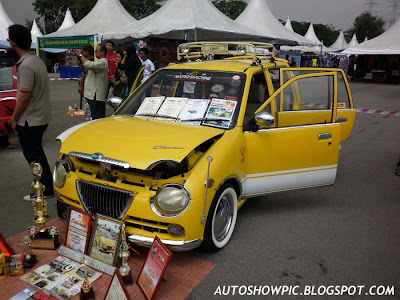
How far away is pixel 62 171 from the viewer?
11.3 ft

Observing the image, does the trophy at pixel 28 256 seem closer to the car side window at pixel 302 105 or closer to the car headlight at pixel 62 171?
the car headlight at pixel 62 171

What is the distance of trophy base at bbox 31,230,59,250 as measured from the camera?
11.2 feet

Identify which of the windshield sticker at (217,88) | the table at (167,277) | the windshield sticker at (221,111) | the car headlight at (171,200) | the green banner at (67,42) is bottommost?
the table at (167,277)

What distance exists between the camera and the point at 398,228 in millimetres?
4098

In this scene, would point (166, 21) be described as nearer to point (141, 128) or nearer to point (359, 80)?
point (141, 128)

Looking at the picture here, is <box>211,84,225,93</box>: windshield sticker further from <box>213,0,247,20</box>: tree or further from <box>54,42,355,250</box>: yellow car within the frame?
<box>213,0,247,20</box>: tree

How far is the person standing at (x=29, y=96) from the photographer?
4047 millimetres

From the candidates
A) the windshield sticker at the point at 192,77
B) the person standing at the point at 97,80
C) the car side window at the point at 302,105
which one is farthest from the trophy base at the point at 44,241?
the person standing at the point at 97,80

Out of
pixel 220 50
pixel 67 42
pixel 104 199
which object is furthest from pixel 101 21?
pixel 104 199

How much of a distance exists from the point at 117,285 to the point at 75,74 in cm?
2422

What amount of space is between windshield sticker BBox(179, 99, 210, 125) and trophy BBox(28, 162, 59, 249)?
1.57 metres

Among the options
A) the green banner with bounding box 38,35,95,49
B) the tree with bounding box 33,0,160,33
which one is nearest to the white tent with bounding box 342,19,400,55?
the green banner with bounding box 38,35,95,49

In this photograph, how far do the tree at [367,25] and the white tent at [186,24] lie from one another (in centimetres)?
10180

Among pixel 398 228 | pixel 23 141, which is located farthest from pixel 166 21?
pixel 398 228
